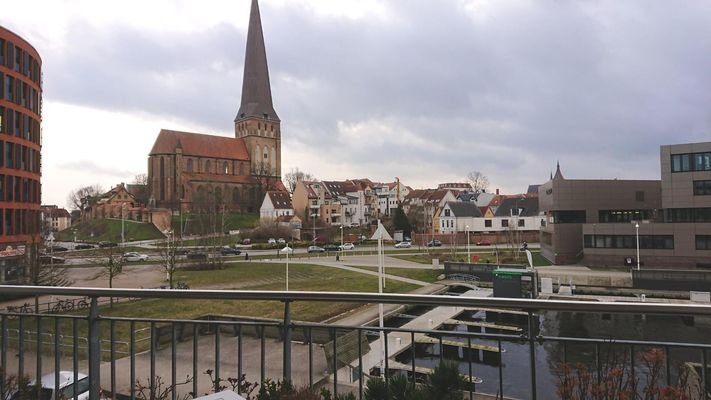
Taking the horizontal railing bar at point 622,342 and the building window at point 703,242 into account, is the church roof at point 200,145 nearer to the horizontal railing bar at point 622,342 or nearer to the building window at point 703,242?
the building window at point 703,242

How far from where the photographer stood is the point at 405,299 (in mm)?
3062

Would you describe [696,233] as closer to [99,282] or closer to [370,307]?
[370,307]

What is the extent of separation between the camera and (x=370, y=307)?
24.1 meters

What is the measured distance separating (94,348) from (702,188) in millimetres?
42769

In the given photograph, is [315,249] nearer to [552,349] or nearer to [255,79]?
[552,349]

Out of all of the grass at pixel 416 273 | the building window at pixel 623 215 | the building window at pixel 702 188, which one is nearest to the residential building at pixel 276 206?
the grass at pixel 416 273

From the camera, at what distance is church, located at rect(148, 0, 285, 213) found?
93.8m

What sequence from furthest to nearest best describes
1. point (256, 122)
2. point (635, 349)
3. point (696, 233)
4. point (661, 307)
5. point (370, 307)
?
1. point (256, 122)
2. point (696, 233)
3. point (370, 307)
4. point (635, 349)
5. point (661, 307)

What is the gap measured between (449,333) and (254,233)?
2574 inches

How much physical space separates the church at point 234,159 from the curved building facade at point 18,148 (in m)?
54.9

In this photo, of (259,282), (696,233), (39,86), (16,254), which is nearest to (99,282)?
(16,254)

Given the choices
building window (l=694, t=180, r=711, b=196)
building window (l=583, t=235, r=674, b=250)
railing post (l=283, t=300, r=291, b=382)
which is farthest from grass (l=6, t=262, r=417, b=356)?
building window (l=694, t=180, r=711, b=196)

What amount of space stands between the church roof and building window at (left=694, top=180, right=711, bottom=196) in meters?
82.6

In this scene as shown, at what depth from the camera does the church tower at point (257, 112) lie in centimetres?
10206
